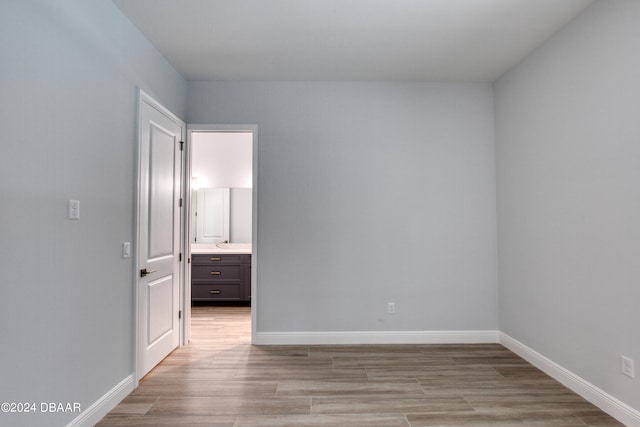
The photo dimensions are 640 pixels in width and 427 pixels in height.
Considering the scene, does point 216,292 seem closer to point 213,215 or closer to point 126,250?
point 213,215

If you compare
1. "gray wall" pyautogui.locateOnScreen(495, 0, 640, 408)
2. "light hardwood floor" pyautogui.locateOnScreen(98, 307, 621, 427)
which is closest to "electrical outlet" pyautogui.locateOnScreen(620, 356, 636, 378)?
"gray wall" pyautogui.locateOnScreen(495, 0, 640, 408)

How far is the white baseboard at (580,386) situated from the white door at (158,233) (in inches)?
131

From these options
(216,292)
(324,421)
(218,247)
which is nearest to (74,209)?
(324,421)

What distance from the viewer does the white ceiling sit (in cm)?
248

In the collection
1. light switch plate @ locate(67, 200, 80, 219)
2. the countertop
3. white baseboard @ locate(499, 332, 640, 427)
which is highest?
light switch plate @ locate(67, 200, 80, 219)

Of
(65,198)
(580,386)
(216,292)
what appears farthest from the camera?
(216,292)

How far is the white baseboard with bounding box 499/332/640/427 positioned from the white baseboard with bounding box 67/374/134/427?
334cm

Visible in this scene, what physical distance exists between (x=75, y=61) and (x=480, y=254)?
3.82 meters

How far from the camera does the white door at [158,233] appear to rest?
2.80 m

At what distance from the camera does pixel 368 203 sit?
3.74 m

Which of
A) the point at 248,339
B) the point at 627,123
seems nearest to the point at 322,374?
the point at 248,339

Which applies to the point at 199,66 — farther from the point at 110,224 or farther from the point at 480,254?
the point at 480,254

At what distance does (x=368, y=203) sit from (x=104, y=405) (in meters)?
2.78

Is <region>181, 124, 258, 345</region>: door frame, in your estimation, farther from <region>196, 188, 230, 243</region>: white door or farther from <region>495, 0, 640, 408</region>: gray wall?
<region>495, 0, 640, 408</region>: gray wall
